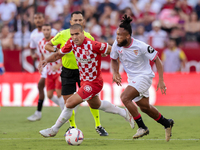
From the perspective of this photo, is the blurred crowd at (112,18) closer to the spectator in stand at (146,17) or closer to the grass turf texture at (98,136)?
the spectator in stand at (146,17)

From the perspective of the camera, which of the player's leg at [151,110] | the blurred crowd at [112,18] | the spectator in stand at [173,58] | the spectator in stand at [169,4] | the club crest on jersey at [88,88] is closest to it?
the player's leg at [151,110]

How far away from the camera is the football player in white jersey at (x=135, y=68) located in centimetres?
582

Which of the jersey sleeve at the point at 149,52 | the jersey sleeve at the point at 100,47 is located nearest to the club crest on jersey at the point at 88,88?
the jersey sleeve at the point at 100,47

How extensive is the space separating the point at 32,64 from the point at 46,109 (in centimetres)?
275

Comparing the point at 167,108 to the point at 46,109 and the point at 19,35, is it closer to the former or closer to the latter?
the point at 46,109

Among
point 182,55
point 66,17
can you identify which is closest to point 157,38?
point 182,55

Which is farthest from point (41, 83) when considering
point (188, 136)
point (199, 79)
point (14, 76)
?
point (199, 79)

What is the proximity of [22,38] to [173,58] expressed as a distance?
566cm

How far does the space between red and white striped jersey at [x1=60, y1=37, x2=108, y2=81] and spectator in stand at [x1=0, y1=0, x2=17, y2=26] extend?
920cm

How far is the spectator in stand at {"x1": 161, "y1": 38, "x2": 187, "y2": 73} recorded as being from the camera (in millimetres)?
13000

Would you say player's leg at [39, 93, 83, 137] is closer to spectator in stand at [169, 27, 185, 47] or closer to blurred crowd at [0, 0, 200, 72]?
blurred crowd at [0, 0, 200, 72]

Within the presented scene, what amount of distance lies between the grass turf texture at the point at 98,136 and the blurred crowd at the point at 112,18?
3893 mm

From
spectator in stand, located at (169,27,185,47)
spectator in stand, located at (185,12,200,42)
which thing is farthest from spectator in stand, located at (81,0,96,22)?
spectator in stand, located at (185,12,200,42)

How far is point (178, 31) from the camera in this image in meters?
13.9
